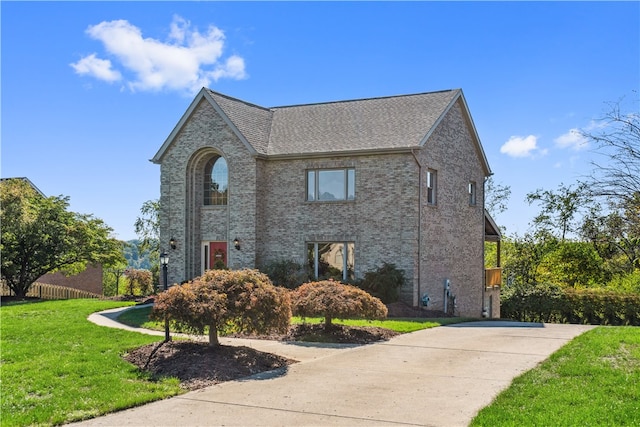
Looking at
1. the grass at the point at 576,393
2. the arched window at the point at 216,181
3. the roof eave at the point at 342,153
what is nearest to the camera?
the grass at the point at 576,393

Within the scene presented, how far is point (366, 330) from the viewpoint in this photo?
1553 cm

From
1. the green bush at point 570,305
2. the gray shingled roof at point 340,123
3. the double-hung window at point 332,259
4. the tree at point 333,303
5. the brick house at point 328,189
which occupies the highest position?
the gray shingled roof at point 340,123

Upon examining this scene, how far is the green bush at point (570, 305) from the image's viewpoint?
23922 mm

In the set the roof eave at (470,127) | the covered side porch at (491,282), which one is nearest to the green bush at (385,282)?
the roof eave at (470,127)

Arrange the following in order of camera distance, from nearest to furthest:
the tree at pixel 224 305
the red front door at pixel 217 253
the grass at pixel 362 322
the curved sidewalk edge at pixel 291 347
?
the tree at pixel 224 305 < the curved sidewalk edge at pixel 291 347 < the grass at pixel 362 322 < the red front door at pixel 217 253

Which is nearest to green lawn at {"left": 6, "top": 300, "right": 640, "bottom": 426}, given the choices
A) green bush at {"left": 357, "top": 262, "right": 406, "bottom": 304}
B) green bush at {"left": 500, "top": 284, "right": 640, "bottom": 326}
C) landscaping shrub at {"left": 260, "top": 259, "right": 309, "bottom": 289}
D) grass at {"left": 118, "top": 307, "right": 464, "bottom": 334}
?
grass at {"left": 118, "top": 307, "right": 464, "bottom": 334}

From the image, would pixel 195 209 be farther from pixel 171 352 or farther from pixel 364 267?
pixel 171 352

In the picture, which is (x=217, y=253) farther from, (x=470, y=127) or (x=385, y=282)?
(x=470, y=127)

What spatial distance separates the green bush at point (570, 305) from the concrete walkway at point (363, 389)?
37.7 ft

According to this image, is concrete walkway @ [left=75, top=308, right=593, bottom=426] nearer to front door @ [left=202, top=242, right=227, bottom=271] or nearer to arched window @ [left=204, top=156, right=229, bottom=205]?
front door @ [left=202, top=242, right=227, bottom=271]

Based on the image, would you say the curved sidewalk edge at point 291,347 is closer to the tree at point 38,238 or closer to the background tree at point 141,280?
the tree at point 38,238

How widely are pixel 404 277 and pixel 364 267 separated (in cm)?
165

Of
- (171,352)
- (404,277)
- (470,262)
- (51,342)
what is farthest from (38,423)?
(470,262)

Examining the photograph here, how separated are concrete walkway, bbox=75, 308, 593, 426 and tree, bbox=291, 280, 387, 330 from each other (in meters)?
1.10
